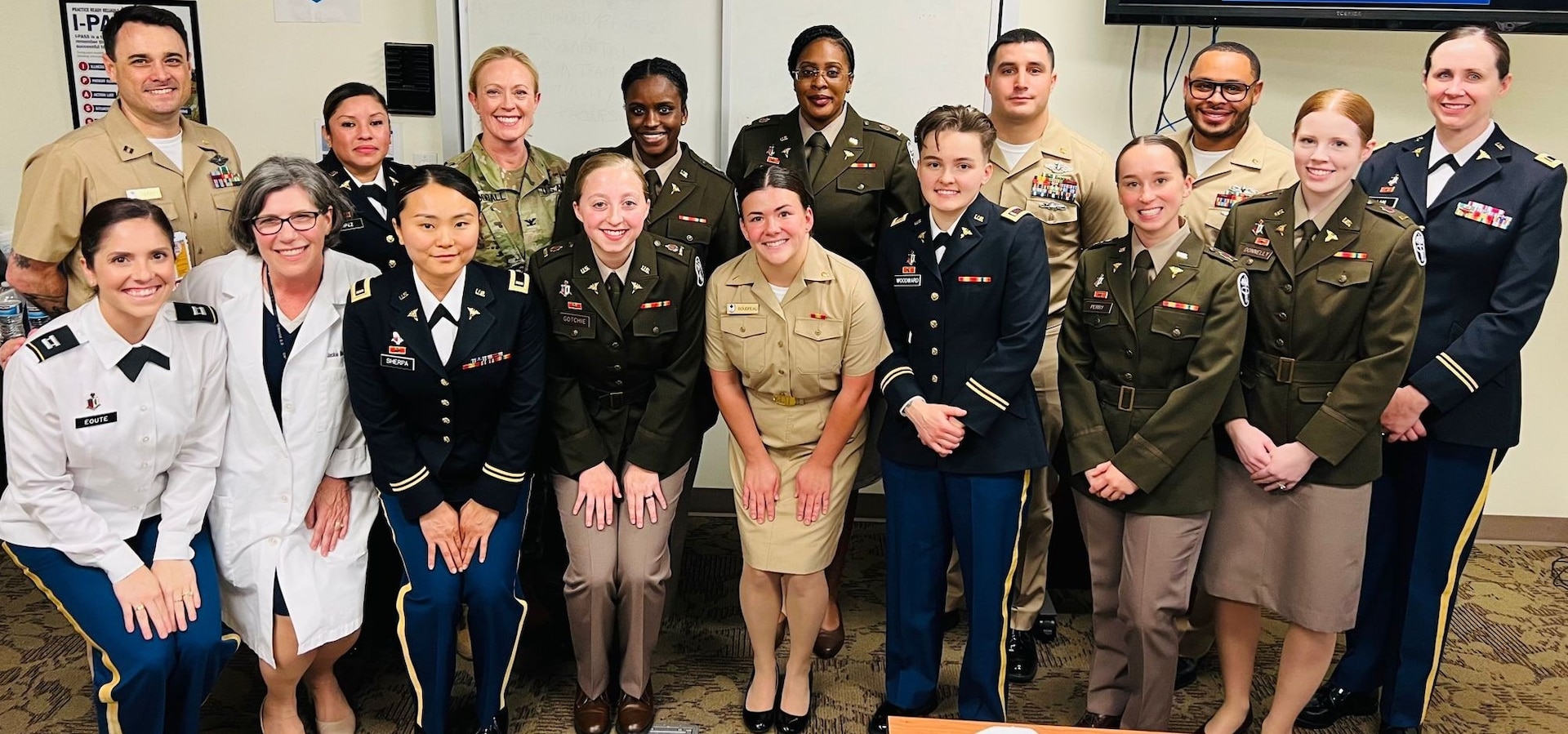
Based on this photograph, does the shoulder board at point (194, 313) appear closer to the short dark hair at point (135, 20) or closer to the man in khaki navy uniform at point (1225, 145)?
the short dark hair at point (135, 20)

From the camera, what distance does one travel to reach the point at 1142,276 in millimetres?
2469

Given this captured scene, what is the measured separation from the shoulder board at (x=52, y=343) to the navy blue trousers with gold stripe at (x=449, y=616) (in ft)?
2.50

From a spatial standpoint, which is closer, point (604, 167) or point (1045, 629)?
point (604, 167)

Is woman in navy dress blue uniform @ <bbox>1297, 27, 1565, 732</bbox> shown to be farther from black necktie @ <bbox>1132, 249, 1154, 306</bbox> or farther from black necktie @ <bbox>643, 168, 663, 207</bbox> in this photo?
black necktie @ <bbox>643, 168, 663, 207</bbox>

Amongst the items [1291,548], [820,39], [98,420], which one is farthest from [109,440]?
[1291,548]

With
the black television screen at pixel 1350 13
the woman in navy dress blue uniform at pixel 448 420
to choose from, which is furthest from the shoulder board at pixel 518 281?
the black television screen at pixel 1350 13

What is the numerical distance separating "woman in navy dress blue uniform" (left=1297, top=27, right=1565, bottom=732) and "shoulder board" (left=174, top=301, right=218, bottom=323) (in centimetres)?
283

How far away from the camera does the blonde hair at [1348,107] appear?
7.75 ft

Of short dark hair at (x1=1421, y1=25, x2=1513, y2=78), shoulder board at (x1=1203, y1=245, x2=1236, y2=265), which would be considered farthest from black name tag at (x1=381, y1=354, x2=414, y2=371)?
short dark hair at (x1=1421, y1=25, x2=1513, y2=78)

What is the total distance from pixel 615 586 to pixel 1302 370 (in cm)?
Answer: 176

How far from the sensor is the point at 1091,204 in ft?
9.91

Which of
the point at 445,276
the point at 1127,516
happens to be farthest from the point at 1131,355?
the point at 445,276

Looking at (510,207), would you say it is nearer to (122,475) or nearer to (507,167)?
(507,167)

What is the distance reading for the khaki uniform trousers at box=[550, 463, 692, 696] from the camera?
2738 millimetres
